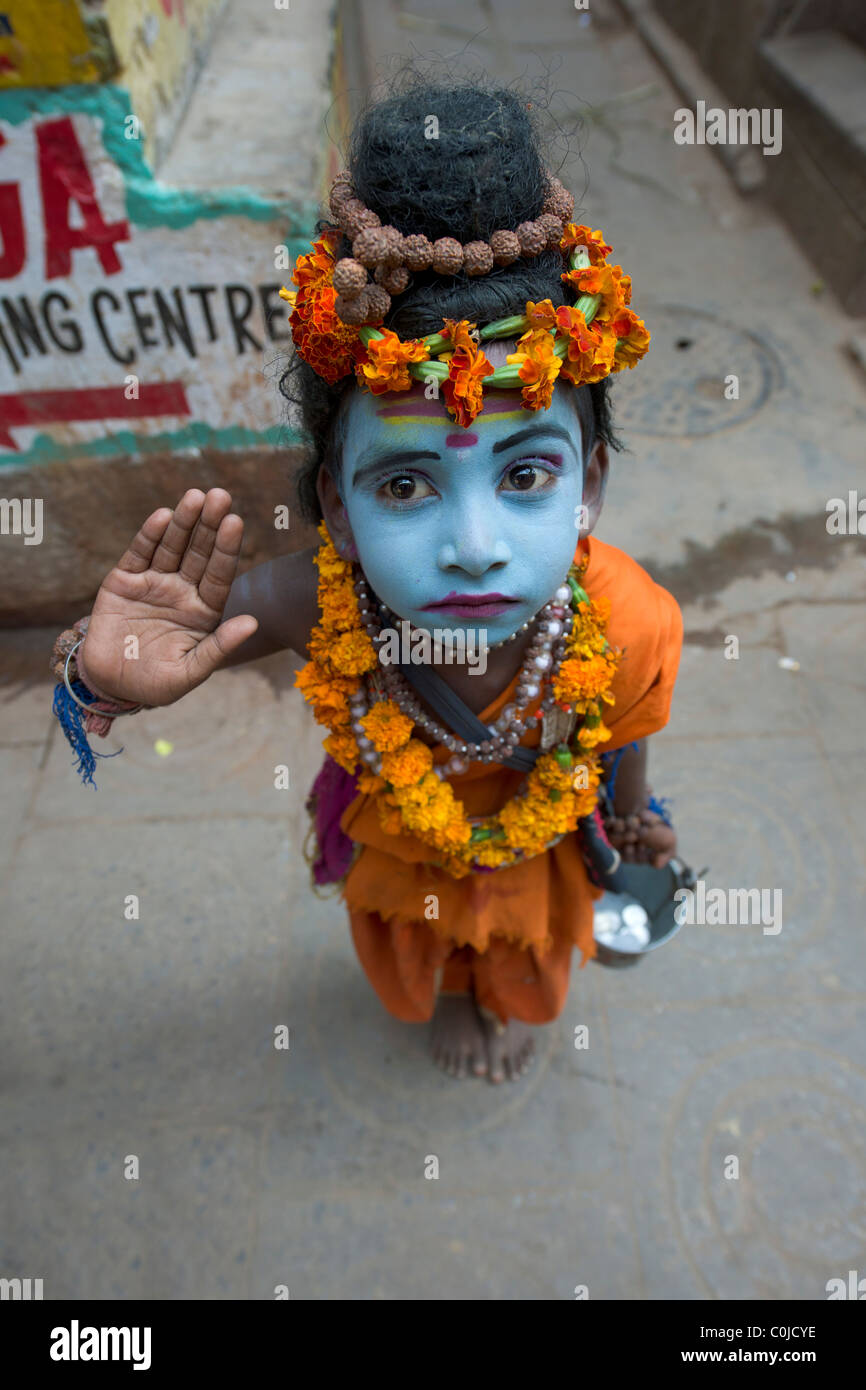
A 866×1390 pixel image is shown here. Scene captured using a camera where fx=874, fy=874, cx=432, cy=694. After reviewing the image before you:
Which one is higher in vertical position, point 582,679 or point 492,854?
point 582,679

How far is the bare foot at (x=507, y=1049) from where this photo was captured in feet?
7.53

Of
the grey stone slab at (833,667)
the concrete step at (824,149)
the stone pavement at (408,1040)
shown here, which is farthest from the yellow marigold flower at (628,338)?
the concrete step at (824,149)

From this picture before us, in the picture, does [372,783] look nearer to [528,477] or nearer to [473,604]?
[473,604]

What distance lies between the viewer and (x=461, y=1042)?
7.56 feet

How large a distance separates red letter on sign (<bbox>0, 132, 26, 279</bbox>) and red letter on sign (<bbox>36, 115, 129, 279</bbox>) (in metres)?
0.07

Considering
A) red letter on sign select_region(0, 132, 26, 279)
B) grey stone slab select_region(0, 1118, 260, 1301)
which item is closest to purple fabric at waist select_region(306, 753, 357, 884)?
grey stone slab select_region(0, 1118, 260, 1301)

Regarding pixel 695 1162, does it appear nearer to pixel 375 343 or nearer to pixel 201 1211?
pixel 201 1211

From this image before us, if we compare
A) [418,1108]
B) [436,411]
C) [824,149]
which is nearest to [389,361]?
[436,411]

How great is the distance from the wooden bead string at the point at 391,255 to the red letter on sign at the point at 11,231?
5.92 ft

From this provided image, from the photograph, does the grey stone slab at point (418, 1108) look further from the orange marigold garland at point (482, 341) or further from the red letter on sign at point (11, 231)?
the red letter on sign at point (11, 231)

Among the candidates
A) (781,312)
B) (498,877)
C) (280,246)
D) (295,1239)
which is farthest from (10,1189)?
(781,312)

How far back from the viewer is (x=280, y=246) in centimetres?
262

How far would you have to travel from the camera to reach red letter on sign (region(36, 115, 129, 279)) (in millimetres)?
2391

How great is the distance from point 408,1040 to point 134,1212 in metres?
0.78
